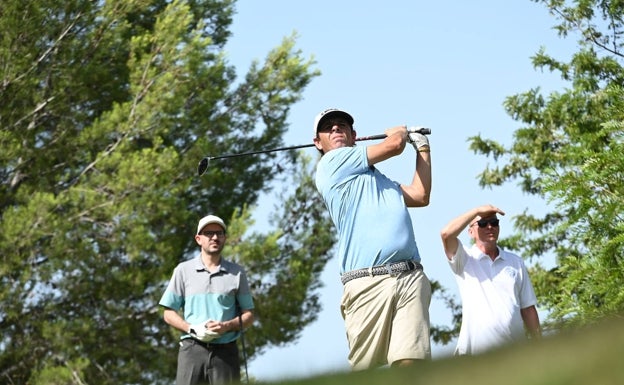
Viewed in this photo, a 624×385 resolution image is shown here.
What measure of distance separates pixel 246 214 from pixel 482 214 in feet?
38.9

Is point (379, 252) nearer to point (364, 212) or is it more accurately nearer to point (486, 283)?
point (364, 212)

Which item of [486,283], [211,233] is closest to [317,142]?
[486,283]

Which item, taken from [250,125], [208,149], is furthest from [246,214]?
[250,125]

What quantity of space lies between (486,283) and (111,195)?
11704 mm

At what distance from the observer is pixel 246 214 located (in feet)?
59.2

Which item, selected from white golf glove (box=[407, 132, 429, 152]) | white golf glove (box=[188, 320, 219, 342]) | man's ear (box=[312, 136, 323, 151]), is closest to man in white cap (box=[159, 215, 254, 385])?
white golf glove (box=[188, 320, 219, 342])

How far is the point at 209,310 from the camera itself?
755cm

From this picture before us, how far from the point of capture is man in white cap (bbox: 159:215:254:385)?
7.50m

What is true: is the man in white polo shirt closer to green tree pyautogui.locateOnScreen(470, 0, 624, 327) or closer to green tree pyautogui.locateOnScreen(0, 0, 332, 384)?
green tree pyautogui.locateOnScreen(470, 0, 624, 327)

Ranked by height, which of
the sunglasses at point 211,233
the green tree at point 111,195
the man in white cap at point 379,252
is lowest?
the man in white cap at point 379,252

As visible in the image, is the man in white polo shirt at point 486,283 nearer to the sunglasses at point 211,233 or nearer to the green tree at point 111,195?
the sunglasses at point 211,233

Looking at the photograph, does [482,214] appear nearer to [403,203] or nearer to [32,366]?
[403,203]

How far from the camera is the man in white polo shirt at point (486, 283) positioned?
20.0ft

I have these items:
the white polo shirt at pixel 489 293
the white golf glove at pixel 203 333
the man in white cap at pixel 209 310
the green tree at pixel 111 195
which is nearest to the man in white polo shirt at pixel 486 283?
the white polo shirt at pixel 489 293
